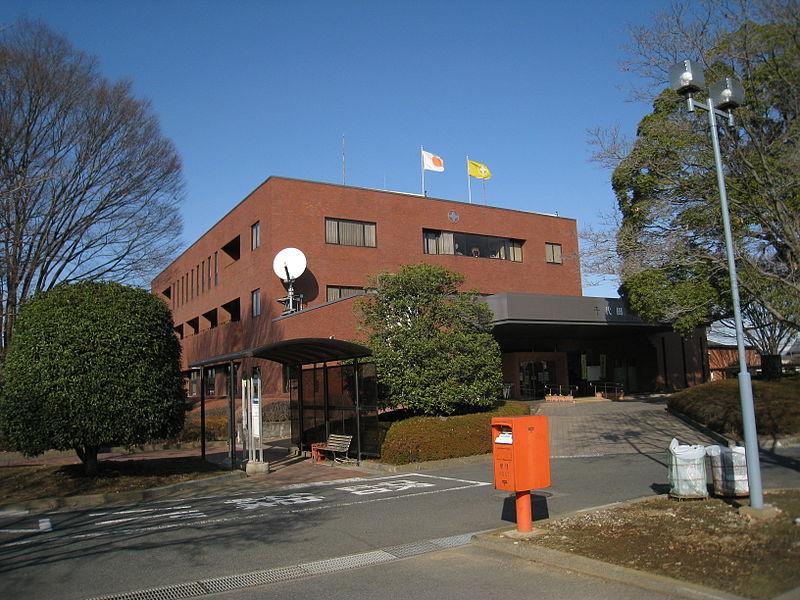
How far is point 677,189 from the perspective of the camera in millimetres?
13664

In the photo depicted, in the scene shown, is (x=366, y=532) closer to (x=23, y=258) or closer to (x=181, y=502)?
(x=181, y=502)

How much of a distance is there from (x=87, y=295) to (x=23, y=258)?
8560mm

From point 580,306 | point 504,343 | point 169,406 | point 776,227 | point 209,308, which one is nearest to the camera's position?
point 776,227

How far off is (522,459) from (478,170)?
36228mm

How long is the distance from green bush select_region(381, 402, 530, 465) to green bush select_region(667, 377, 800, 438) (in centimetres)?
719

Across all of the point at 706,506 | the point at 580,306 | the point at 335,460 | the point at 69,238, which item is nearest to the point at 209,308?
the point at 69,238

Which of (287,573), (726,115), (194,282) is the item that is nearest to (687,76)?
(726,115)

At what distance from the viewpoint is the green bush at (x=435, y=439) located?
16.5m

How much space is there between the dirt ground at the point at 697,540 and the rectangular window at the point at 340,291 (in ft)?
79.3

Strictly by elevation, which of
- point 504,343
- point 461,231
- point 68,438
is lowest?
point 68,438

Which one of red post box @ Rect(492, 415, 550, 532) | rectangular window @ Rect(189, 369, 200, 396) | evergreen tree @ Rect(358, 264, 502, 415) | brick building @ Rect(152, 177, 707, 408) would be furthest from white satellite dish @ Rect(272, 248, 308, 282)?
red post box @ Rect(492, 415, 550, 532)

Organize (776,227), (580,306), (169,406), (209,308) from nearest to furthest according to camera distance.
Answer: (776,227) → (169,406) → (580,306) → (209,308)

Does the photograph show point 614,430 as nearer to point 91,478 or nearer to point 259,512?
point 259,512

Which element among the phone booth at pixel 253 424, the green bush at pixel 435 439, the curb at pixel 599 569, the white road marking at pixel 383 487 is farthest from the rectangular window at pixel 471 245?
the curb at pixel 599 569
